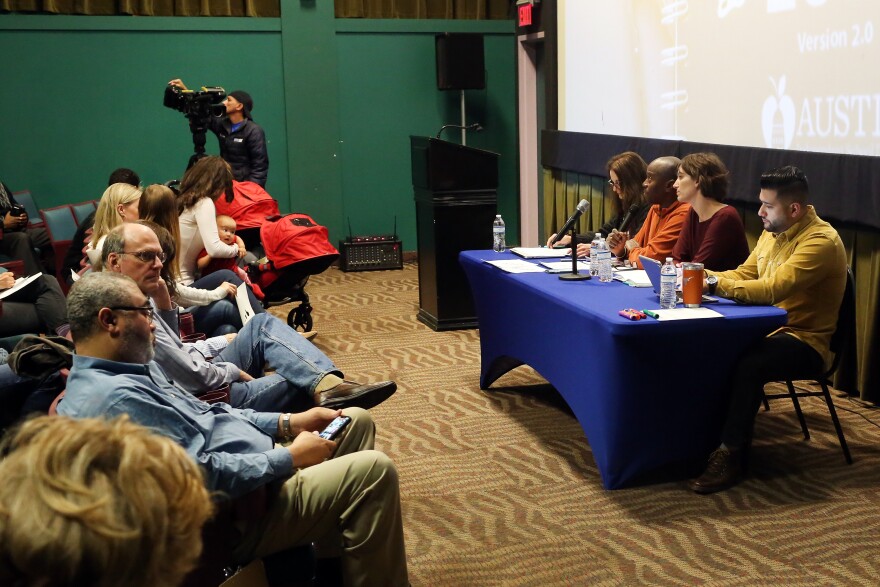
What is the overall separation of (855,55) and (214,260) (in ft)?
10.6

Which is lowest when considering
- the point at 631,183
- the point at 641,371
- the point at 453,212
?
the point at 641,371

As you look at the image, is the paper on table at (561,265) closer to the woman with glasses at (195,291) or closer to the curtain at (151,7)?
the woman with glasses at (195,291)

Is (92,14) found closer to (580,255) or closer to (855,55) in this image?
(580,255)

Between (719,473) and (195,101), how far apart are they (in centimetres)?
460

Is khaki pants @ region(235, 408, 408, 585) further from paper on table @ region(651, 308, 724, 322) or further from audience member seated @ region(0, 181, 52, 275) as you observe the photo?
audience member seated @ region(0, 181, 52, 275)

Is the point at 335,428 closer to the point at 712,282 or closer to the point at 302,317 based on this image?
the point at 712,282

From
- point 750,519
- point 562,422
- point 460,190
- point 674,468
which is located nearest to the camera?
point 750,519

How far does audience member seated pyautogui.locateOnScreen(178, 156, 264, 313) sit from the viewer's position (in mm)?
4707

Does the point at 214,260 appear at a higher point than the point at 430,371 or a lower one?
higher

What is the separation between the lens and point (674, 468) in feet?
11.3

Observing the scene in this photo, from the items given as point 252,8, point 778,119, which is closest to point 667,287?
point 778,119

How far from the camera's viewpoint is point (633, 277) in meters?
3.83

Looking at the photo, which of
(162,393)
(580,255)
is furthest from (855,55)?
(162,393)

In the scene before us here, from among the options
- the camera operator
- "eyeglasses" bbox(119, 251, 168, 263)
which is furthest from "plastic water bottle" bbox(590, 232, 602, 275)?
the camera operator
